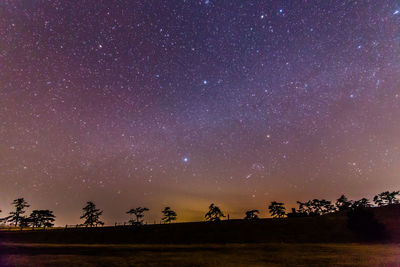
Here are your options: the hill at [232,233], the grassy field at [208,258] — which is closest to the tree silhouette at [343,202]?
the hill at [232,233]

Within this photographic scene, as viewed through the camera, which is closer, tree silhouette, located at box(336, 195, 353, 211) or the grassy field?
the grassy field

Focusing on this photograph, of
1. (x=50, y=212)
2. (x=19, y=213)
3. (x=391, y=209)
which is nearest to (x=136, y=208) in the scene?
(x=50, y=212)

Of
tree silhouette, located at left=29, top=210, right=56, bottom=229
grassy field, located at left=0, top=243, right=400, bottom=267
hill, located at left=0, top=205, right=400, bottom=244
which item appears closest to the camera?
grassy field, located at left=0, top=243, right=400, bottom=267

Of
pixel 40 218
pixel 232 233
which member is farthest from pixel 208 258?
pixel 40 218

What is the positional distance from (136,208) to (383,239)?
78.9 meters

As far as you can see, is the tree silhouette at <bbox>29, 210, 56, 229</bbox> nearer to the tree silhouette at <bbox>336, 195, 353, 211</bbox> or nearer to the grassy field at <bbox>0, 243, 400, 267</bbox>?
the grassy field at <bbox>0, 243, 400, 267</bbox>

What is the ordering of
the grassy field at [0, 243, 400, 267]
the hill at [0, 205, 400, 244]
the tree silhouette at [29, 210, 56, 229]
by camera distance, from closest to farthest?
the grassy field at [0, 243, 400, 267] < the hill at [0, 205, 400, 244] < the tree silhouette at [29, 210, 56, 229]

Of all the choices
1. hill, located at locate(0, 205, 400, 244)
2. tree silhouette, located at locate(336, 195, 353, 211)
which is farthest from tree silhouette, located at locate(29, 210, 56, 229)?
tree silhouette, located at locate(336, 195, 353, 211)

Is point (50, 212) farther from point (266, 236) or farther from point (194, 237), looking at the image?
point (266, 236)

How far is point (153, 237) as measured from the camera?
147 ft

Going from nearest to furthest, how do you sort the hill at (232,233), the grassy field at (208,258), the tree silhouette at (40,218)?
the grassy field at (208,258), the hill at (232,233), the tree silhouette at (40,218)

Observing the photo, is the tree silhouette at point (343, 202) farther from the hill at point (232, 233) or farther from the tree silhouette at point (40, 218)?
the tree silhouette at point (40, 218)

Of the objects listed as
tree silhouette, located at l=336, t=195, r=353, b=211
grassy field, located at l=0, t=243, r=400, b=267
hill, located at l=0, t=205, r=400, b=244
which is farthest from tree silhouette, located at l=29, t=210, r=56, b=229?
tree silhouette, located at l=336, t=195, r=353, b=211

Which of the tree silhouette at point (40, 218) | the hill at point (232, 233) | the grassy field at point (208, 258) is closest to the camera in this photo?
the grassy field at point (208, 258)
